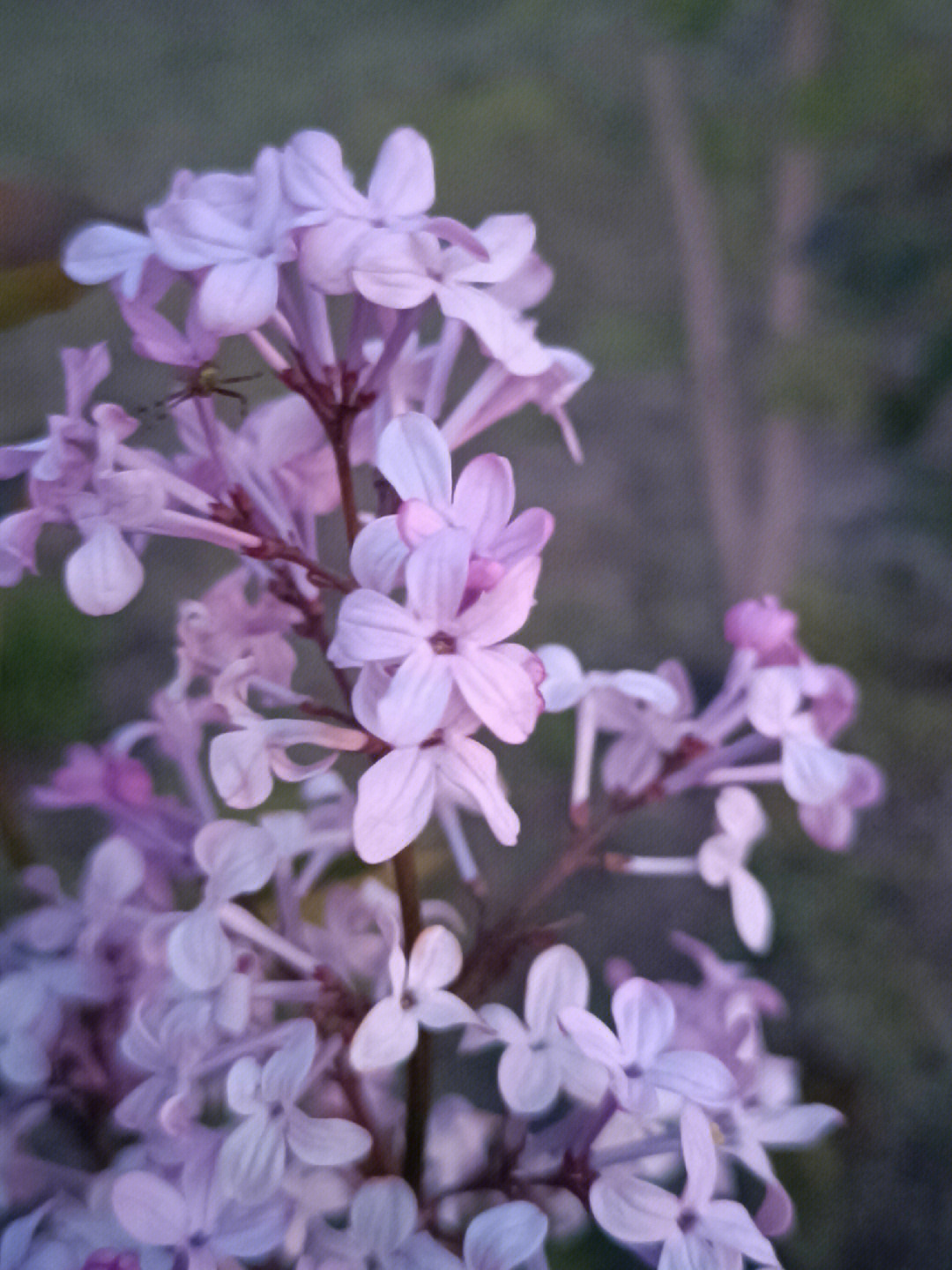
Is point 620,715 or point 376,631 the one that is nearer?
point 376,631

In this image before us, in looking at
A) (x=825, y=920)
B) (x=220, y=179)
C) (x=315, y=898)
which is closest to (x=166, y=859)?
→ (x=315, y=898)

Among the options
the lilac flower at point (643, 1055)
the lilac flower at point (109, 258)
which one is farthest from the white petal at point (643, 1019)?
the lilac flower at point (109, 258)

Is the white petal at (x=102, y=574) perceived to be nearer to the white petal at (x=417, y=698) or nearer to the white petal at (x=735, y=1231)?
the white petal at (x=417, y=698)

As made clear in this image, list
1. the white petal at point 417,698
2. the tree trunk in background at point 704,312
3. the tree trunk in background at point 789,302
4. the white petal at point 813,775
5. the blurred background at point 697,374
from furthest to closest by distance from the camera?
the tree trunk in background at point 704,312
the tree trunk in background at point 789,302
the blurred background at point 697,374
the white petal at point 813,775
the white petal at point 417,698

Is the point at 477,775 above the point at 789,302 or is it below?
below

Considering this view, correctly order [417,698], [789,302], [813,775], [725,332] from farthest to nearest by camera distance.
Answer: [725,332]
[789,302]
[813,775]
[417,698]

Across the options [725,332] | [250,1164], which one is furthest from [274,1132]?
[725,332]

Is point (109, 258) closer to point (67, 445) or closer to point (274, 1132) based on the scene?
point (67, 445)

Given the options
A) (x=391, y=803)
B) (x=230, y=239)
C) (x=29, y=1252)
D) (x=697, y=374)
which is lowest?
(x=29, y=1252)
